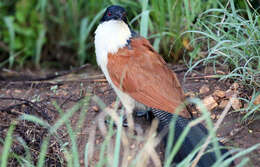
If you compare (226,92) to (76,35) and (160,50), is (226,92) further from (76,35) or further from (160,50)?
(76,35)

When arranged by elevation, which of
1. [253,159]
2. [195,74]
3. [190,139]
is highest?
[195,74]

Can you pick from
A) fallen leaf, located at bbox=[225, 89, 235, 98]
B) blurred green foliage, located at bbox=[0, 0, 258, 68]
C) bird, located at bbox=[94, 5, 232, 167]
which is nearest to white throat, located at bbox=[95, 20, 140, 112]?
bird, located at bbox=[94, 5, 232, 167]

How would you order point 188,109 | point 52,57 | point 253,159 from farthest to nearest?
point 52,57, point 188,109, point 253,159

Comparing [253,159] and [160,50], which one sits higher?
[160,50]

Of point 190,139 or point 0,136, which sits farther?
point 0,136

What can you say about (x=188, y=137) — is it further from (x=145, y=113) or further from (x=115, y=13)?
(x=115, y=13)

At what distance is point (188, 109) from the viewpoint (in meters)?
2.52

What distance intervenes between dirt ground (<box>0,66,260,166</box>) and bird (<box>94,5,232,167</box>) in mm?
243

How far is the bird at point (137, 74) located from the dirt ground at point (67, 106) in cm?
24

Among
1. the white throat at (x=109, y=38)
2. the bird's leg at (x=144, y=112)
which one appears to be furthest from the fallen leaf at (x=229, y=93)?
the white throat at (x=109, y=38)

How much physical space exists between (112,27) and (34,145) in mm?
935

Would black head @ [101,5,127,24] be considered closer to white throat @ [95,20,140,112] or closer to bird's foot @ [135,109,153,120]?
white throat @ [95,20,140,112]

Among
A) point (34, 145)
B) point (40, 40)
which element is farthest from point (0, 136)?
point (40, 40)

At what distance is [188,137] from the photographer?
90.6 inches
